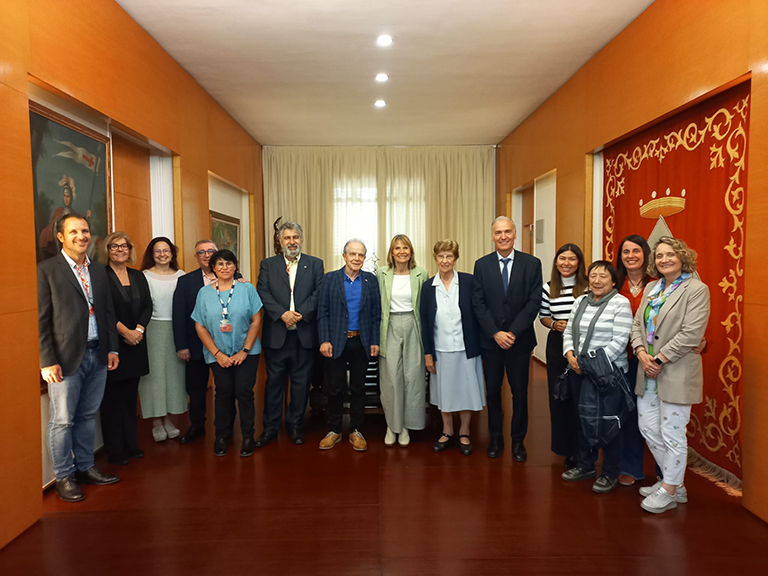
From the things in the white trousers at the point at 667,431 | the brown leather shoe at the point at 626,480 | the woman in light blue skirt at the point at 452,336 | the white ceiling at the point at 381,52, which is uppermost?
the white ceiling at the point at 381,52

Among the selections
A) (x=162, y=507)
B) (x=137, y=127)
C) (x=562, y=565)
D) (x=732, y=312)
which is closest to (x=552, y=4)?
(x=732, y=312)

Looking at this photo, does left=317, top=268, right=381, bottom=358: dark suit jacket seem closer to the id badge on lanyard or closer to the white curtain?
the id badge on lanyard

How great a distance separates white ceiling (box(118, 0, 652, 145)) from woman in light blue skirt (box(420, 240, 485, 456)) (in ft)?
6.26

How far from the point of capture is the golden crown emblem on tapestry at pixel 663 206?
3.80 meters

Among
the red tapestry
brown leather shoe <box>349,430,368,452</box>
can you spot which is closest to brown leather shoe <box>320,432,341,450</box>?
brown leather shoe <box>349,430,368,452</box>

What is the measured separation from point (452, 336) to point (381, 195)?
570 cm

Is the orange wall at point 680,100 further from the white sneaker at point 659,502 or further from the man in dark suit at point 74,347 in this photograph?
the man in dark suit at point 74,347

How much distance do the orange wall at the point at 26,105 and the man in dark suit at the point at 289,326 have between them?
151cm

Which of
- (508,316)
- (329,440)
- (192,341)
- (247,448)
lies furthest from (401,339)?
(192,341)

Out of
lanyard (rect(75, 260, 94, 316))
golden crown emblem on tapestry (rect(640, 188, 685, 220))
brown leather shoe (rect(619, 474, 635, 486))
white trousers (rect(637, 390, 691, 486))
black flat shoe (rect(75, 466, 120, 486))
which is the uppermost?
golden crown emblem on tapestry (rect(640, 188, 685, 220))

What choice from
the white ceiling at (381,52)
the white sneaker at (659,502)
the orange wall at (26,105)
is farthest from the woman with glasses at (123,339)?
the white sneaker at (659,502)

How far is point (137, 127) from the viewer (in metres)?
4.14

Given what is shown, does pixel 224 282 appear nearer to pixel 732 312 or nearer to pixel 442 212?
pixel 732 312

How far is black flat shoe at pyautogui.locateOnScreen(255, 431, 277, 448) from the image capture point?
400 cm
